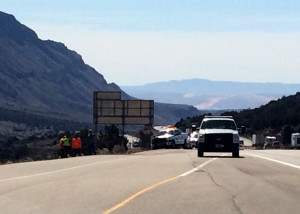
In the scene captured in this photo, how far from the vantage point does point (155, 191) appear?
59.8ft

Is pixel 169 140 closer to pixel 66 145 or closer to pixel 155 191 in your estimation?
pixel 66 145

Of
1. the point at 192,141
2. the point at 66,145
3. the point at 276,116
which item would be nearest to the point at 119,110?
the point at 192,141

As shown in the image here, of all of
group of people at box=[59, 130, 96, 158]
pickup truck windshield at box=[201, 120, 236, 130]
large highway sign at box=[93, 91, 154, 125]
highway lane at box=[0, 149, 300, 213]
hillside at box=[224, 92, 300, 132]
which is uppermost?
hillside at box=[224, 92, 300, 132]

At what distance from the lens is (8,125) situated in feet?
616

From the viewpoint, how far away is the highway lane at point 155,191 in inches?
597

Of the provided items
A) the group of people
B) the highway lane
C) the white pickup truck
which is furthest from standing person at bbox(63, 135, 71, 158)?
the highway lane

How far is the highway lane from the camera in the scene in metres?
15.2

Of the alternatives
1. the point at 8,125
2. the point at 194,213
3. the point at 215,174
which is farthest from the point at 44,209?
the point at 8,125

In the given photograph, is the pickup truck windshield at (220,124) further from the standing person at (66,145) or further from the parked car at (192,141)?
the parked car at (192,141)

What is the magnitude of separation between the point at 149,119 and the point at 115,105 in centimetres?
398

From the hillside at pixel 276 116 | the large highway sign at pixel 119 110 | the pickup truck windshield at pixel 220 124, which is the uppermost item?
the hillside at pixel 276 116

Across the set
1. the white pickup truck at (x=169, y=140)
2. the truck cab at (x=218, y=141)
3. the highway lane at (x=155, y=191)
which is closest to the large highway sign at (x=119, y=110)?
A: the white pickup truck at (x=169, y=140)

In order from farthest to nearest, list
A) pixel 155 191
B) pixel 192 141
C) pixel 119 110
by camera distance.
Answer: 1. pixel 119 110
2. pixel 192 141
3. pixel 155 191

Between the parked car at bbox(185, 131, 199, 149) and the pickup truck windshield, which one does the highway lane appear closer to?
the pickup truck windshield
